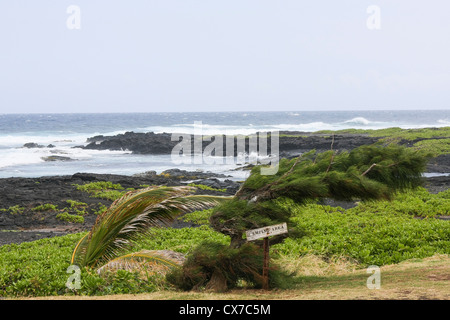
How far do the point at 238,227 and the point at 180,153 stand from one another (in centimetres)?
3703

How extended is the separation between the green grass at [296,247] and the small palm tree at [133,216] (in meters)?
0.43

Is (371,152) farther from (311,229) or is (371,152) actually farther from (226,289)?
(311,229)

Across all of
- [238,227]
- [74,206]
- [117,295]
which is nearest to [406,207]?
[238,227]

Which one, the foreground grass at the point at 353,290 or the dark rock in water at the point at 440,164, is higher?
the foreground grass at the point at 353,290

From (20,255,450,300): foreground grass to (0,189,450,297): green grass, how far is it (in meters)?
0.43

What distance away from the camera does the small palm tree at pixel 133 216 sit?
7.33 m

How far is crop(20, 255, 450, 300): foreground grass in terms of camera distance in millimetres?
5539

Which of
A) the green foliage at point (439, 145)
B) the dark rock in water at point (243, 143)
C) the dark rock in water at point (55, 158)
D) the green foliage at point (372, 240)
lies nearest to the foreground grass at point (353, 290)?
the green foliage at point (372, 240)

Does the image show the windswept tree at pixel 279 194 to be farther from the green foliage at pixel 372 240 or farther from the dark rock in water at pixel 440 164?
the dark rock in water at pixel 440 164

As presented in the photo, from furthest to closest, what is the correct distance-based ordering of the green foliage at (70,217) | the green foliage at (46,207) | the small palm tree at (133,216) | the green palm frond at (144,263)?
the green foliage at (46,207) < the green foliage at (70,217) < the small palm tree at (133,216) < the green palm frond at (144,263)

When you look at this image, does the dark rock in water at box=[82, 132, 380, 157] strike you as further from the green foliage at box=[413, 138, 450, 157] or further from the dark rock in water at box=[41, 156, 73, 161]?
the dark rock in water at box=[41, 156, 73, 161]

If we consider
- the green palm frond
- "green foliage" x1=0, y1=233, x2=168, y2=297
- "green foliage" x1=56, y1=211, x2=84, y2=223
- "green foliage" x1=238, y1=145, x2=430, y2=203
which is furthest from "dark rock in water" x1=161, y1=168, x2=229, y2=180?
"green foliage" x1=238, y1=145, x2=430, y2=203

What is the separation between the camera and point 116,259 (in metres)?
7.34

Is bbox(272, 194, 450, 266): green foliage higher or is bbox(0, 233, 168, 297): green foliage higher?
bbox(0, 233, 168, 297): green foliage
